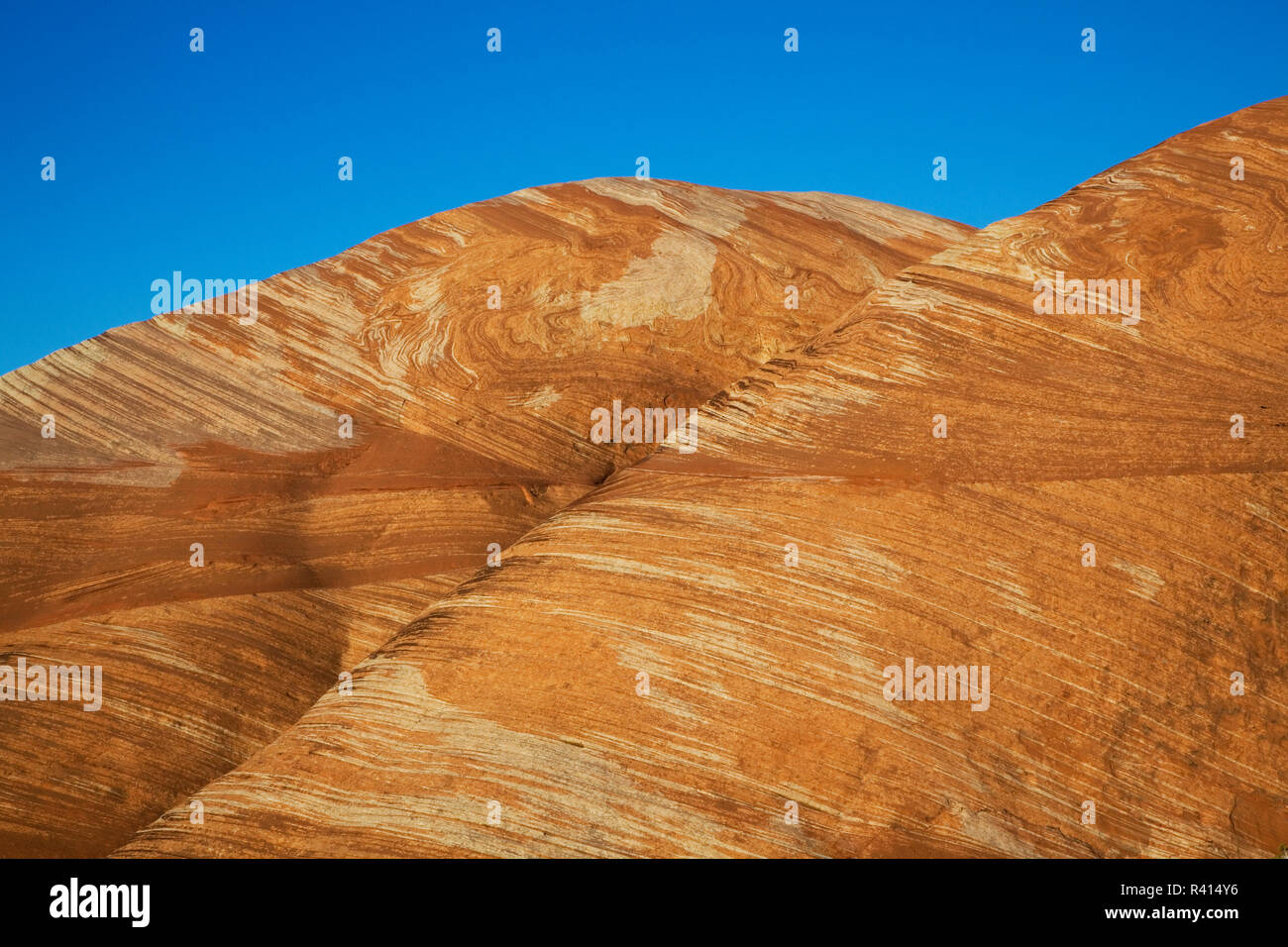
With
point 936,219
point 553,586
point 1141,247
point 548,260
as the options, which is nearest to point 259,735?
point 553,586

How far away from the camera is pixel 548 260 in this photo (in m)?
24.9

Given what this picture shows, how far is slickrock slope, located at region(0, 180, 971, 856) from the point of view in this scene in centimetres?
1688

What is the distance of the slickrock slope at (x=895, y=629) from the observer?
10562 millimetres

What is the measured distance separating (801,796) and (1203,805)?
4062 mm

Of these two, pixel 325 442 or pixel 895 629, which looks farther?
pixel 325 442

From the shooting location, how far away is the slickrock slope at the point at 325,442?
55.4 feet

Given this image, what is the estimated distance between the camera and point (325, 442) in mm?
21906

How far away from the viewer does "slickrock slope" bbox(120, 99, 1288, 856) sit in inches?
416

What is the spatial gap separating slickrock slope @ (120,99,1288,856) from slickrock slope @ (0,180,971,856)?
215 inches

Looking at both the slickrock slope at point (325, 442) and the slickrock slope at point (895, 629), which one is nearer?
the slickrock slope at point (895, 629)

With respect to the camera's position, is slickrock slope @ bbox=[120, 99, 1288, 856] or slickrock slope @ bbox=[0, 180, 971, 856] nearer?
slickrock slope @ bbox=[120, 99, 1288, 856]

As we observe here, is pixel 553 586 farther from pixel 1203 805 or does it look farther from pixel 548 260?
pixel 548 260

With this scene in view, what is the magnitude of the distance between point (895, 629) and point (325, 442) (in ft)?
44.9

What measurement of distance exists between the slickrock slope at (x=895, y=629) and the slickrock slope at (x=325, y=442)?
546 cm
